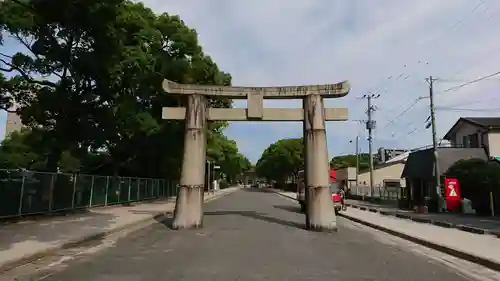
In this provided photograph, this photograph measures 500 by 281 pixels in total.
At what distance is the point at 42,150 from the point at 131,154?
579 inches

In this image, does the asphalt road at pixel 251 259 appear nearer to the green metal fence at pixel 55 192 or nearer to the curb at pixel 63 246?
the curb at pixel 63 246

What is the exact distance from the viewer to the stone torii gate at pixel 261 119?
1858 centimetres

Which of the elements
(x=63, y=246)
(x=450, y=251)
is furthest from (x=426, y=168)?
(x=63, y=246)

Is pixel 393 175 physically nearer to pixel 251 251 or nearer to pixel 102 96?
pixel 102 96

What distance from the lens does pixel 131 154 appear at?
129 ft

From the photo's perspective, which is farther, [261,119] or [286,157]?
[286,157]

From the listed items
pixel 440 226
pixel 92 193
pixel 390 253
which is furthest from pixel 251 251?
pixel 92 193

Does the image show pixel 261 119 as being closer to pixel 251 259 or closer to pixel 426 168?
pixel 251 259

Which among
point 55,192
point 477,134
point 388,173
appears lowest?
point 55,192

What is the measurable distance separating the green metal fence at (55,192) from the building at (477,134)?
28.2 meters

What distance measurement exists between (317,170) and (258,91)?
4153 mm

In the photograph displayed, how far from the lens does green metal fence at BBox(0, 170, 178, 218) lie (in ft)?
56.4

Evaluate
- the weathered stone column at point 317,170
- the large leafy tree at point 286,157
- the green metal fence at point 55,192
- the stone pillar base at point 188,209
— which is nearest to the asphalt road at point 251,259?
the weathered stone column at point 317,170

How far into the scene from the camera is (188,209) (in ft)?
61.3
